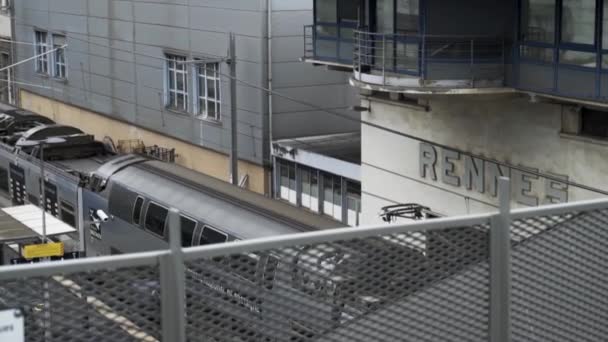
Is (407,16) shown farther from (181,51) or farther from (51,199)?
(181,51)

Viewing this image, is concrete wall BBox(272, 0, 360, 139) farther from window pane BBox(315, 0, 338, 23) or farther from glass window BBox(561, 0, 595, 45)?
glass window BBox(561, 0, 595, 45)

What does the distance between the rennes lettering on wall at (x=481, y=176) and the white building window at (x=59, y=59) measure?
2258 centimetres

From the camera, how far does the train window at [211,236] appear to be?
17.6m

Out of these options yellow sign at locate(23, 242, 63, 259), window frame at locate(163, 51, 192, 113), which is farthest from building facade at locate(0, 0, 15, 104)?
yellow sign at locate(23, 242, 63, 259)

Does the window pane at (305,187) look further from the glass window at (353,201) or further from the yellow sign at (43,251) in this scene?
the yellow sign at (43,251)

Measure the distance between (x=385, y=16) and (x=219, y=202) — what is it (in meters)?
5.08

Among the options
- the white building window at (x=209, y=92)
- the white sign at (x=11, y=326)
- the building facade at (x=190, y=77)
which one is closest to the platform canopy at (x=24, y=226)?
the building facade at (x=190, y=77)

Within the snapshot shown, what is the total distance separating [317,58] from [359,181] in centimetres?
415

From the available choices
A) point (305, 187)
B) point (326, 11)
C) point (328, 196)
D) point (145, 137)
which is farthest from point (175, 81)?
point (326, 11)

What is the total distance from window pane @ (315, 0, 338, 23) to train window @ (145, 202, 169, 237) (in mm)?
5583

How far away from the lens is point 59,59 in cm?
4100

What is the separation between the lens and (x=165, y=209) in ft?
65.1

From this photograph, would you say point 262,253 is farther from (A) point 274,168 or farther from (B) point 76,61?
(B) point 76,61

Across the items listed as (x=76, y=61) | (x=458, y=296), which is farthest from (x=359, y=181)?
(x=458, y=296)
